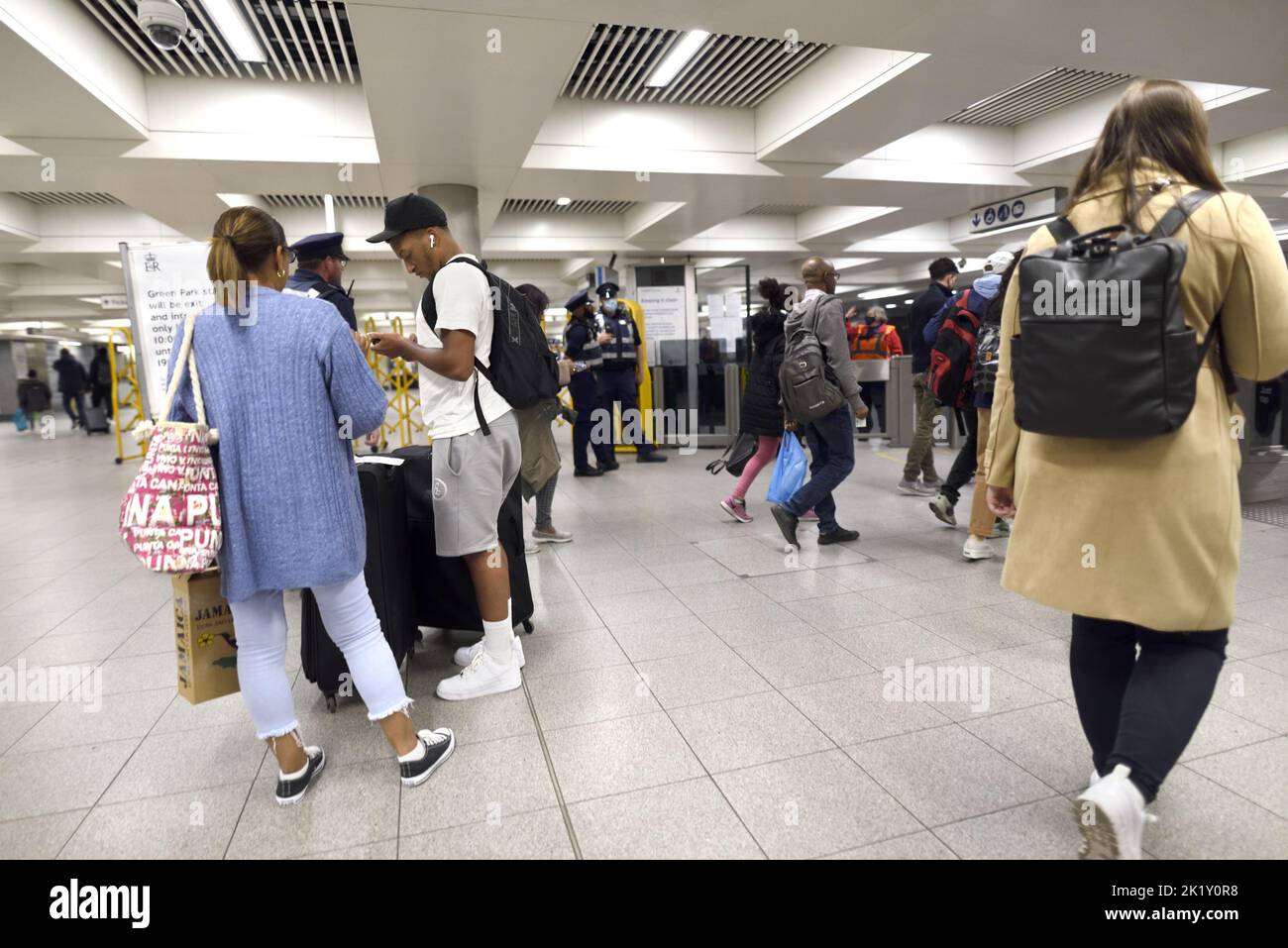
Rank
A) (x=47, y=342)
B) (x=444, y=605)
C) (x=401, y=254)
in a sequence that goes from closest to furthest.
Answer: (x=401, y=254)
(x=444, y=605)
(x=47, y=342)

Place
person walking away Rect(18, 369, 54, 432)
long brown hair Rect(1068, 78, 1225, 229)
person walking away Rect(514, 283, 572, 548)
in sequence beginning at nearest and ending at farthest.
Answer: long brown hair Rect(1068, 78, 1225, 229) < person walking away Rect(514, 283, 572, 548) < person walking away Rect(18, 369, 54, 432)

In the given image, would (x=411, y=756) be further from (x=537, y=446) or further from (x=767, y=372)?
(x=767, y=372)

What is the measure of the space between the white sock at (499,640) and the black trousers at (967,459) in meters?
2.99

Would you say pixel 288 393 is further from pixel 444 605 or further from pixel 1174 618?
pixel 1174 618

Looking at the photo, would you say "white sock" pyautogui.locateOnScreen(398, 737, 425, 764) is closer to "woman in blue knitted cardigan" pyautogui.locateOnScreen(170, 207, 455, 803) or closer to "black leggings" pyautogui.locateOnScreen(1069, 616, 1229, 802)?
"woman in blue knitted cardigan" pyautogui.locateOnScreen(170, 207, 455, 803)

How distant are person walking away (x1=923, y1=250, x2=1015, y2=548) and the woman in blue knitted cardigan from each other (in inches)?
121

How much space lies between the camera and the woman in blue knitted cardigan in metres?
1.78

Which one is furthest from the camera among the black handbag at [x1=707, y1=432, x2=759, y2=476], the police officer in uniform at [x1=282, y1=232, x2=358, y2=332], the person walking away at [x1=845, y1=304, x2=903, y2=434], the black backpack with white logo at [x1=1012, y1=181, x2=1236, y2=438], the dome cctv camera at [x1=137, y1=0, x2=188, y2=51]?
the person walking away at [x1=845, y1=304, x2=903, y2=434]

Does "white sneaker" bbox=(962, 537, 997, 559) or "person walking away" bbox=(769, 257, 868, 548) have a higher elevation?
"person walking away" bbox=(769, 257, 868, 548)

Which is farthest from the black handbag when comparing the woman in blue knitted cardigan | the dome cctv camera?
the dome cctv camera

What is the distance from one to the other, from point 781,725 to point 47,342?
37.5 meters

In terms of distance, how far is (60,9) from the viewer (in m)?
4.80

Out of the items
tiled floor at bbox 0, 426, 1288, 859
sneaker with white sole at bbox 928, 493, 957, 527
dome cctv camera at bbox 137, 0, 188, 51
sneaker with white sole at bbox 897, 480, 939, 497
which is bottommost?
tiled floor at bbox 0, 426, 1288, 859
